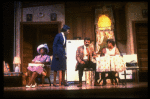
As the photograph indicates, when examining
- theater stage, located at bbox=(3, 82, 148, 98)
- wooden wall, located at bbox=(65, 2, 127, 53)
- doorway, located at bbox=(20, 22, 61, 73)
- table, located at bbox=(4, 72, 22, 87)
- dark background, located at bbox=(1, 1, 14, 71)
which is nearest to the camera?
theater stage, located at bbox=(3, 82, 148, 98)

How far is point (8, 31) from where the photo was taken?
7137 millimetres

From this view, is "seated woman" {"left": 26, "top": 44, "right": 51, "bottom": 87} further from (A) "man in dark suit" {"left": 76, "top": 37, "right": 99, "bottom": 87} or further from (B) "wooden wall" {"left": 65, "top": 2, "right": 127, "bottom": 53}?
(B) "wooden wall" {"left": 65, "top": 2, "right": 127, "bottom": 53}

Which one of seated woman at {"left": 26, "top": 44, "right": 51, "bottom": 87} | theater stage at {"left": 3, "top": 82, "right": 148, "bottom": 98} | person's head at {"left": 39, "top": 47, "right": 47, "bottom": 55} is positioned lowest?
theater stage at {"left": 3, "top": 82, "right": 148, "bottom": 98}

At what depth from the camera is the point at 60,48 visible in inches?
208

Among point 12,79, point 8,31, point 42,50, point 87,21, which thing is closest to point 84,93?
point 42,50

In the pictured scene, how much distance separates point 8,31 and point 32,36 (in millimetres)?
1954

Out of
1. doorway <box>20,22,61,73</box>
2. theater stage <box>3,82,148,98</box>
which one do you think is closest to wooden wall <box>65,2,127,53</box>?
doorway <box>20,22,61,73</box>

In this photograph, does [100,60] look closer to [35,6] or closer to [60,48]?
[60,48]

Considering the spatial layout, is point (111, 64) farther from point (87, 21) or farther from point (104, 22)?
point (87, 21)

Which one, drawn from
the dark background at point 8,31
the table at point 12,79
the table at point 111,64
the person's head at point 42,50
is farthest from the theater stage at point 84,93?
the dark background at point 8,31

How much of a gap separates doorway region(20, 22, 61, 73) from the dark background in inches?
19.9

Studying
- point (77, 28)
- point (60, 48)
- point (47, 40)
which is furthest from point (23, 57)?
point (60, 48)

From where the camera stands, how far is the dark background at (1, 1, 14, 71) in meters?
6.80

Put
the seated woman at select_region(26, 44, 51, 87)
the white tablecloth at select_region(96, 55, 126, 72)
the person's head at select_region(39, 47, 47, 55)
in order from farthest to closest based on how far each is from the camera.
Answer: the person's head at select_region(39, 47, 47, 55) → the seated woman at select_region(26, 44, 51, 87) → the white tablecloth at select_region(96, 55, 126, 72)
